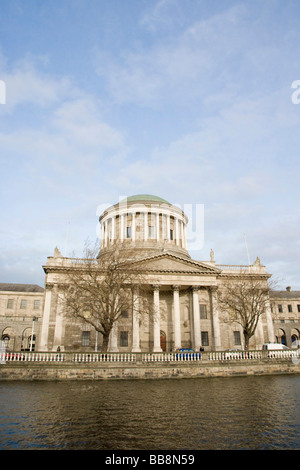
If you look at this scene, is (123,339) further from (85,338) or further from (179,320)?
(179,320)

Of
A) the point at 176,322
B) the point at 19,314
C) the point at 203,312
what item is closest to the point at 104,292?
the point at 176,322

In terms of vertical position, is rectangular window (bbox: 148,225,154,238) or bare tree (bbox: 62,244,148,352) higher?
rectangular window (bbox: 148,225,154,238)

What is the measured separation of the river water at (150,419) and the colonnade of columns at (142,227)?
3826 centimetres

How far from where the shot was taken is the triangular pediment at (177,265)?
139 feet

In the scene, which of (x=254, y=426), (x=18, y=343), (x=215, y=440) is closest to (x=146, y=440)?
(x=215, y=440)

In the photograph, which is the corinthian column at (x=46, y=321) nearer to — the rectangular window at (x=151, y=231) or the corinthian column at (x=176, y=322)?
the corinthian column at (x=176, y=322)

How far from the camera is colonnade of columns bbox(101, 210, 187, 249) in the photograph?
55.3 metres

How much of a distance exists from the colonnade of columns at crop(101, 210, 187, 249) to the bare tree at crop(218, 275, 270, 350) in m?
14.8

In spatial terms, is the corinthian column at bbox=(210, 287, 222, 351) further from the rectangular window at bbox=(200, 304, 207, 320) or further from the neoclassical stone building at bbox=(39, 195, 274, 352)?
the rectangular window at bbox=(200, 304, 207, 320)

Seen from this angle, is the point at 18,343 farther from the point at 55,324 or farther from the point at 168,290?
the point at 168,290

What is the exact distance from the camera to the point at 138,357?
1027 inches

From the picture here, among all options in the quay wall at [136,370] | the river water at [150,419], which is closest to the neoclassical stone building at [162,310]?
the quay wall at [136,370]

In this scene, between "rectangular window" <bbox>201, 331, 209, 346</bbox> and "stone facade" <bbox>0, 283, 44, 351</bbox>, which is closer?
"rectangular window" <bbox>201, 331, 209, 346</bbox>

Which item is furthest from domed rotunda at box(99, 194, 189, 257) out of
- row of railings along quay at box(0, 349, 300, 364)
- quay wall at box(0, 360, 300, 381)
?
quay wall at box(0, 360, 300, 381)
